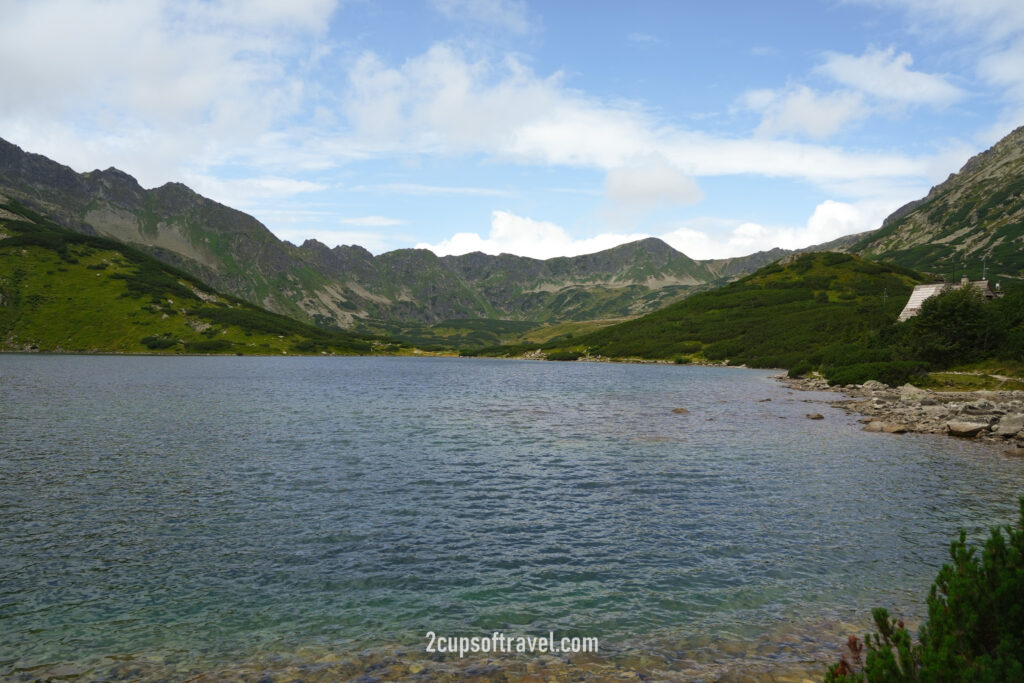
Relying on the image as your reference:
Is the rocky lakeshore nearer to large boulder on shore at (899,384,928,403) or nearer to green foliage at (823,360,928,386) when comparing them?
large boulder on shore at (899,384,928,403)

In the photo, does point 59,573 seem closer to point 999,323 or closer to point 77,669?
point 77,669

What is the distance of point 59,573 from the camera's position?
63.1ft

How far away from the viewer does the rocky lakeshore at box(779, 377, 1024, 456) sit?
156 ft

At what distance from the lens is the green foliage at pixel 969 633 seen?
26.6ft

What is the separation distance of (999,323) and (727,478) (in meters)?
78.4

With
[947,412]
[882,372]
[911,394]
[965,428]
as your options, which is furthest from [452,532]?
[882,372]

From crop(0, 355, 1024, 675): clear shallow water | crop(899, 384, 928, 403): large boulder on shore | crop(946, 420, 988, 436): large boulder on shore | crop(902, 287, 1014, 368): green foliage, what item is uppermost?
crop(902, 287, 1014, 368): green foliage

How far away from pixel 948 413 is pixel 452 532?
57.0 m

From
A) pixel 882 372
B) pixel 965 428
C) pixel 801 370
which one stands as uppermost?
pixel 882 372

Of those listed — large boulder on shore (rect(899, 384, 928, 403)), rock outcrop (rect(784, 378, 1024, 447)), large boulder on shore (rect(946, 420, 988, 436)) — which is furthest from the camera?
large boulder on shore (rect(899, 384, 928, 403))

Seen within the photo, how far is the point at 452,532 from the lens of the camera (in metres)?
24.4

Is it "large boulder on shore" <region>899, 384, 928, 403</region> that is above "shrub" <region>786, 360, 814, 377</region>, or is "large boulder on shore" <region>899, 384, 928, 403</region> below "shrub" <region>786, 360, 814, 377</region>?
below

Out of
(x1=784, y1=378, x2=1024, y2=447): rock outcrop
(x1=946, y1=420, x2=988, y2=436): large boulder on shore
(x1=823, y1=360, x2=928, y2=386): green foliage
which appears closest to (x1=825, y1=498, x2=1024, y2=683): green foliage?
(x1=784, y1=378, x2=1024, y2=447): rock outcrop

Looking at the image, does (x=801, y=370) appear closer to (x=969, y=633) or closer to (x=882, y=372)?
(x=882, y=372)
